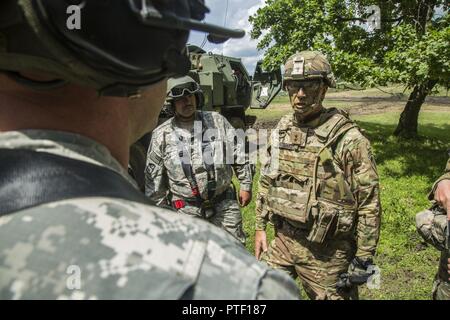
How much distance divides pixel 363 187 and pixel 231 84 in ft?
30.6

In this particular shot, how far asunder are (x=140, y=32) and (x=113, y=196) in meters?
0.36

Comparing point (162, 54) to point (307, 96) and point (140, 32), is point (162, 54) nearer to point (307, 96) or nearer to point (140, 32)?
point (140, 32)

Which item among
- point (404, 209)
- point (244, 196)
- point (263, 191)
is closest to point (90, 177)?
point (263, 191)

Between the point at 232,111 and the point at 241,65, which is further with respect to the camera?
the point at 241,65

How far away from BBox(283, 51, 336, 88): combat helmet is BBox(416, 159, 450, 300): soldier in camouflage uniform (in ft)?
3.78

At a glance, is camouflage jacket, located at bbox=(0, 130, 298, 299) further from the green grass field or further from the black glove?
the green grass field

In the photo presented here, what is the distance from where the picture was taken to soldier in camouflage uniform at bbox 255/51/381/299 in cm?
301

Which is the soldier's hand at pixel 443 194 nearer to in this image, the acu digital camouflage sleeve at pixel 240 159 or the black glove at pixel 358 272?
the black glove at pixel 358 272

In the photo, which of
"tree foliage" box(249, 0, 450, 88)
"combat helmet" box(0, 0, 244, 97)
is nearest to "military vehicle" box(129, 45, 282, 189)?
"tree foliage" box(249, 0, 450, 88)

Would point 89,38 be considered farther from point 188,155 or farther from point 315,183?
point 188,155

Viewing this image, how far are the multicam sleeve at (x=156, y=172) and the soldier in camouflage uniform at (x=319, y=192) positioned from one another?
1082 mm

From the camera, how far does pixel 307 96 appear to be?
331cm

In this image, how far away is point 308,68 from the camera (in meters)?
3.31
